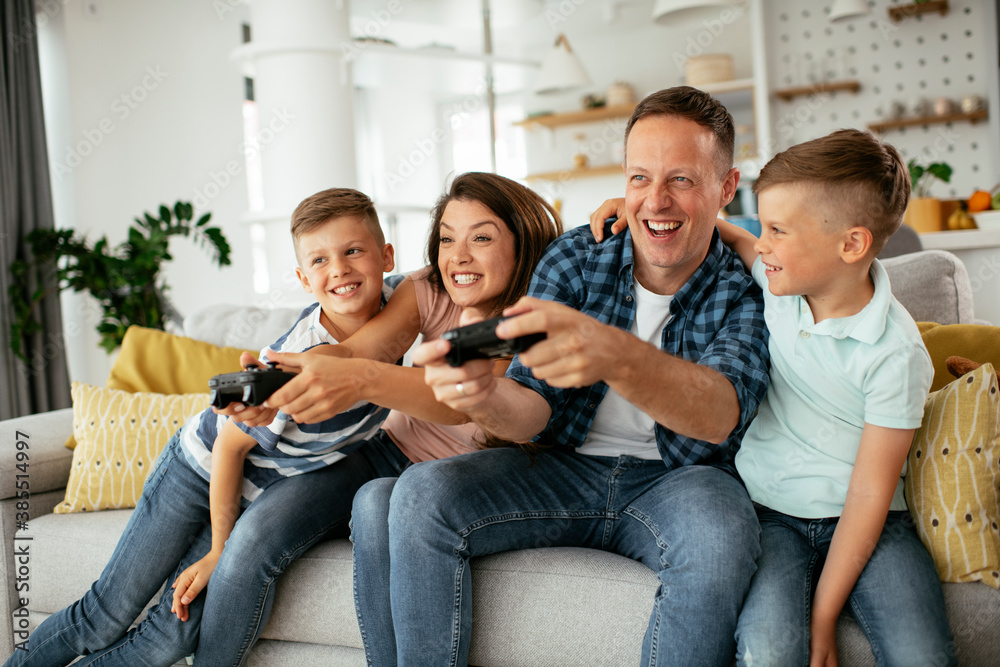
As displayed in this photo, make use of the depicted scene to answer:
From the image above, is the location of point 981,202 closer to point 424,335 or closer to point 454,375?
point 424,335

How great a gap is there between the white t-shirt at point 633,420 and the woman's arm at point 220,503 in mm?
625

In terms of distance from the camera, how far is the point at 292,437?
4.82 feet

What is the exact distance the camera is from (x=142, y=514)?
1559 millimetres

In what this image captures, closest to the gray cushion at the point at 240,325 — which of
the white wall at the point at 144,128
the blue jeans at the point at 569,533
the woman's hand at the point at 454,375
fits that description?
the blue jeans at the point at 569,533

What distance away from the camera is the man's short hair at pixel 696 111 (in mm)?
1381

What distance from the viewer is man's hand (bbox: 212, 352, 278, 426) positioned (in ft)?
3.99

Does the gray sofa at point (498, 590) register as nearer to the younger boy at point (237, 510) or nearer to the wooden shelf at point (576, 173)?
the younger boy at point (237, 510)

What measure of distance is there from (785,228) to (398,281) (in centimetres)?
81

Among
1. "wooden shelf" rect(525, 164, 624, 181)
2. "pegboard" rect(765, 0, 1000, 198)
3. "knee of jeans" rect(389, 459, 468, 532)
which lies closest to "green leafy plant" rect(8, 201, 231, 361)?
"knee of jeans" rect(389, 459, 468, 532)

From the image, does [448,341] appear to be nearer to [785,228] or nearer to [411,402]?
[411,402]

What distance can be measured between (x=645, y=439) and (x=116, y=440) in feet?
4.10

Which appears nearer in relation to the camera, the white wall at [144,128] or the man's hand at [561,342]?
the man's hand at [561,342]

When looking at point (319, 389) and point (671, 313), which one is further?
point (671, 313)

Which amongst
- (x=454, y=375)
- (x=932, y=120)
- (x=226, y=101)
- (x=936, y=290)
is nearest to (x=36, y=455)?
(x=454, y=375)
